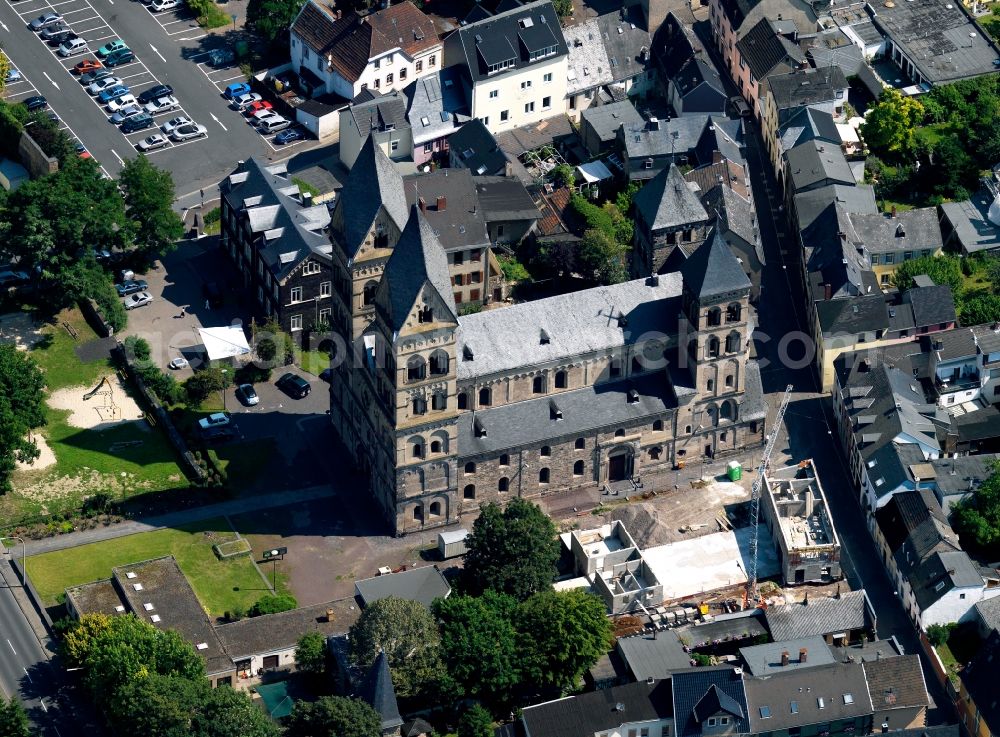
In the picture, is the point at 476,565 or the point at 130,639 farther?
the point at 476,565

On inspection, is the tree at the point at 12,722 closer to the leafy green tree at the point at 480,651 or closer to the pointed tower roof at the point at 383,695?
the pointed tower roof at the point at 383,695

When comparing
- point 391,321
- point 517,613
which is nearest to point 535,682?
point 517,613

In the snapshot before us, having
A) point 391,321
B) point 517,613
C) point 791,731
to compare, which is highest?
point 391,321

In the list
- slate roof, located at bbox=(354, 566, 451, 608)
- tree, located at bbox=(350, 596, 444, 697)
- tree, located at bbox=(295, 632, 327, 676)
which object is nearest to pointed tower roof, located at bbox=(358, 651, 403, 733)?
tree, located at bbox=(350, 596, 444, 697)

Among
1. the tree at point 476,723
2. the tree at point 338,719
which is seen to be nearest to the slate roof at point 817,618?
the tree at point 476,723

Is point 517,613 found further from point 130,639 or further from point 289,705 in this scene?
point 130,639

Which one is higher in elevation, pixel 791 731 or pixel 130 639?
pixel 130 639

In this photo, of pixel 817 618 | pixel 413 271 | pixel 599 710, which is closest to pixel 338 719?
pixel 599 710
